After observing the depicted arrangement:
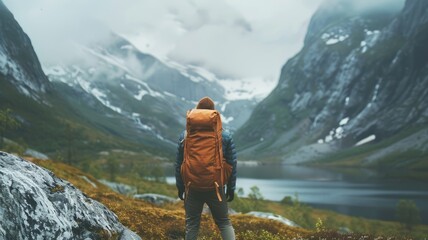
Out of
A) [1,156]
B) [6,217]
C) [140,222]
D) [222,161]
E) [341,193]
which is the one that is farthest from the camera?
[341,193]

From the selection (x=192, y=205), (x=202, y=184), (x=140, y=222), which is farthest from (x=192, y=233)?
(x=140, y=222)

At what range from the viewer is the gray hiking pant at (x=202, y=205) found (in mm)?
13133

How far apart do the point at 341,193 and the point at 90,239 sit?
564ft

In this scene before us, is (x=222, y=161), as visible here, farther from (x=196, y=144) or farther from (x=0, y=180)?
(x=0, y=180)

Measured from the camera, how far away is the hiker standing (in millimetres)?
12695

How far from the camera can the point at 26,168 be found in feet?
41.7

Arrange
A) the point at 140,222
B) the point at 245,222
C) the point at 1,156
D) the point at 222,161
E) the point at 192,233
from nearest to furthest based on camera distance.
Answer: the point at 1,156
the point at 222,161
the point at 192,233
the point at 140,222
the point at 245,222

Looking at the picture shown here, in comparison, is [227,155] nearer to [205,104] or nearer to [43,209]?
[205,104]

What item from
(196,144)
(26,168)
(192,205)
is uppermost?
(196,144)

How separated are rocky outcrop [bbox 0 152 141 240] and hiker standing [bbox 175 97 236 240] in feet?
9.39

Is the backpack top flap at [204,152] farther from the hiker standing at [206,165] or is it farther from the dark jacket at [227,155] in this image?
the dark jacket at [227,155]

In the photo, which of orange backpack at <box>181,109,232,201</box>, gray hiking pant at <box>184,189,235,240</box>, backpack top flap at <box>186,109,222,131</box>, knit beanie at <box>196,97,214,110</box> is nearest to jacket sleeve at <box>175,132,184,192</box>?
orange backpack at <box>181,109,232,201</box>

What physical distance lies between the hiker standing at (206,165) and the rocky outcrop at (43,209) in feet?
9.39

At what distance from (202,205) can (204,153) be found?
179 cm
